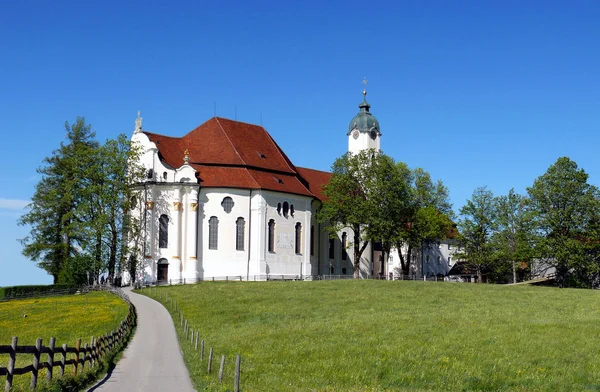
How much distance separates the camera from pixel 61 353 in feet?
77.6

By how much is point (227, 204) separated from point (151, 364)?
158ft

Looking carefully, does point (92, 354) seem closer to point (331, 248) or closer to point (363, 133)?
point (331, 248)

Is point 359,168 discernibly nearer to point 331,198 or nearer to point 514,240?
point 331,198

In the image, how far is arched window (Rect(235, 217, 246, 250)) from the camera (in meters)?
71.9

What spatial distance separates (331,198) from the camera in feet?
252

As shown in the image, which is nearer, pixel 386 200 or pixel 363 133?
pixel 386 200

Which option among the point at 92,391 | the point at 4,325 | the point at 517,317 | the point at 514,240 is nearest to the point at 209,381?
the point at 92,391

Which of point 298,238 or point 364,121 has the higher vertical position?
point 364,121

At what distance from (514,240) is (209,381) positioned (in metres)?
70.0

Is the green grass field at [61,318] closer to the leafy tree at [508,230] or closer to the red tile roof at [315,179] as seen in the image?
the red tile roof at [315,179]

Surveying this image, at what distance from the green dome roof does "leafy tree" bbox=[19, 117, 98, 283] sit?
33.1 metres

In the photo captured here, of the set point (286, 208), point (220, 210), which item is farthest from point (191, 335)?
point (286, 208)

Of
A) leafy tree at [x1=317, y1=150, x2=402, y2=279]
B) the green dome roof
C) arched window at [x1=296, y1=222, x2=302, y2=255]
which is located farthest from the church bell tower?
arched window at [x1=296, y1=222, x2=302, y2=255]

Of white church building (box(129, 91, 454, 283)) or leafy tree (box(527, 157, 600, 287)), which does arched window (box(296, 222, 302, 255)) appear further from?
leafy tree (box(527, 157, 600, 287))
